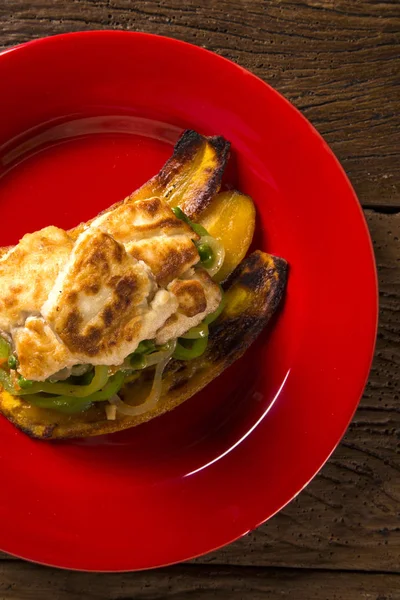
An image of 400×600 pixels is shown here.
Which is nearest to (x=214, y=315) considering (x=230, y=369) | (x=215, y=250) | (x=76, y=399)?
(x=215, y=250)

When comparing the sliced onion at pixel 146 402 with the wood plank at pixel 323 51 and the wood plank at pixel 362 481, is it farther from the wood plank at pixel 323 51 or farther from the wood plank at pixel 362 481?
the wood plank at pixel 323 51

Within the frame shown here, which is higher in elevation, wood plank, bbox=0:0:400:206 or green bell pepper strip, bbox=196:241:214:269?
wood plank, bbox=0:0:400:206

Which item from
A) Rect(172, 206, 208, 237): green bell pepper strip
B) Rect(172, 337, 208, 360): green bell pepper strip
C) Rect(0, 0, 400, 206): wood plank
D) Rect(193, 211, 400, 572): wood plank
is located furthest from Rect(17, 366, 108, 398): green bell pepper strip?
Rect(0, 0, 400, 206): wood plank

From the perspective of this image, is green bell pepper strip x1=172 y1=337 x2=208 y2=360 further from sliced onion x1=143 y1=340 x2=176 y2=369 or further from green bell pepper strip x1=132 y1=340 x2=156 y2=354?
green bell pepper strip x1=132 y1=340 x2=156 y2=354

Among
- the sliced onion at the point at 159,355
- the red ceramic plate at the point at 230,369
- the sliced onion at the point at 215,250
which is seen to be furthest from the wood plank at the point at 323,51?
the sliced onion at the point at 159,355

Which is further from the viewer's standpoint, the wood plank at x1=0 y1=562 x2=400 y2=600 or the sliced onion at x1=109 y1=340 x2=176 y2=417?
the wood plank at x1=0 y1=562 x2=400 y2=600

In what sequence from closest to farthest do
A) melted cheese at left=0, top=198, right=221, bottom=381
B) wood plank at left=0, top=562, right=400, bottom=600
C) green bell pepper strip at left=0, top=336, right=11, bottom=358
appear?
1. melted cheese at left=0, top=198, right=221, bottom=381
2. green bell pepper strip at left=0, top=336, right=11, bottom=358
3. wood plank at left=0, top=562, right=400, bottom=600

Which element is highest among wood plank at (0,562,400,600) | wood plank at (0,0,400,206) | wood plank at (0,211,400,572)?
wood plank at (0,0,400,206)
